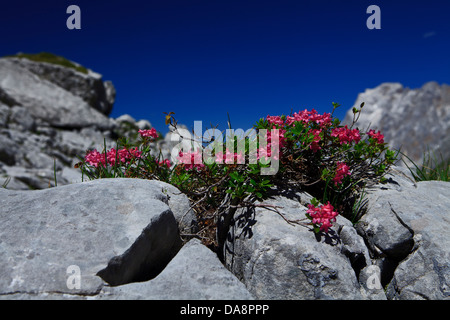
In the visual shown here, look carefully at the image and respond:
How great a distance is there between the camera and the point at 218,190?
4348 millimetres

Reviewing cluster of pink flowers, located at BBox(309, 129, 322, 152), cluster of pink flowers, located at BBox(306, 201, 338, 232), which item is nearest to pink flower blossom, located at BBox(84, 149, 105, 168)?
cluster of pink flowers, located at BBox(309, 129, 322, 152)

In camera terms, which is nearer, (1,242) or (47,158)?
(1,242)

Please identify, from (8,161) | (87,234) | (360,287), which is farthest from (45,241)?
(8,161)

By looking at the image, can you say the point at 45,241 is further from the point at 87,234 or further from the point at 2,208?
the point at 2,208

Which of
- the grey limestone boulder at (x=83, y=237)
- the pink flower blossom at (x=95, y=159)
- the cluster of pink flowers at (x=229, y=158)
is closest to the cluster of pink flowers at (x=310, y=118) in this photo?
the cluster of pink flowers at (x=229, y=158)

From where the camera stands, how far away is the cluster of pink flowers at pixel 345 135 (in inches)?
167

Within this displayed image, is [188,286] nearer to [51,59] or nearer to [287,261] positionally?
[287,261]

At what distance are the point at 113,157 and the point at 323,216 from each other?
3374 mm

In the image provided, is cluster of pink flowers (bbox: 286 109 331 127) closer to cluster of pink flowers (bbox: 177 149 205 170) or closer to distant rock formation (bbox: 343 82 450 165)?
cluster of pink flowers (bbox: 177 149 205 170)

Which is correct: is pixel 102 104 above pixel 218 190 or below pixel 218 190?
above

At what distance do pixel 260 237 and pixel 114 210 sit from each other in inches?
62.4
